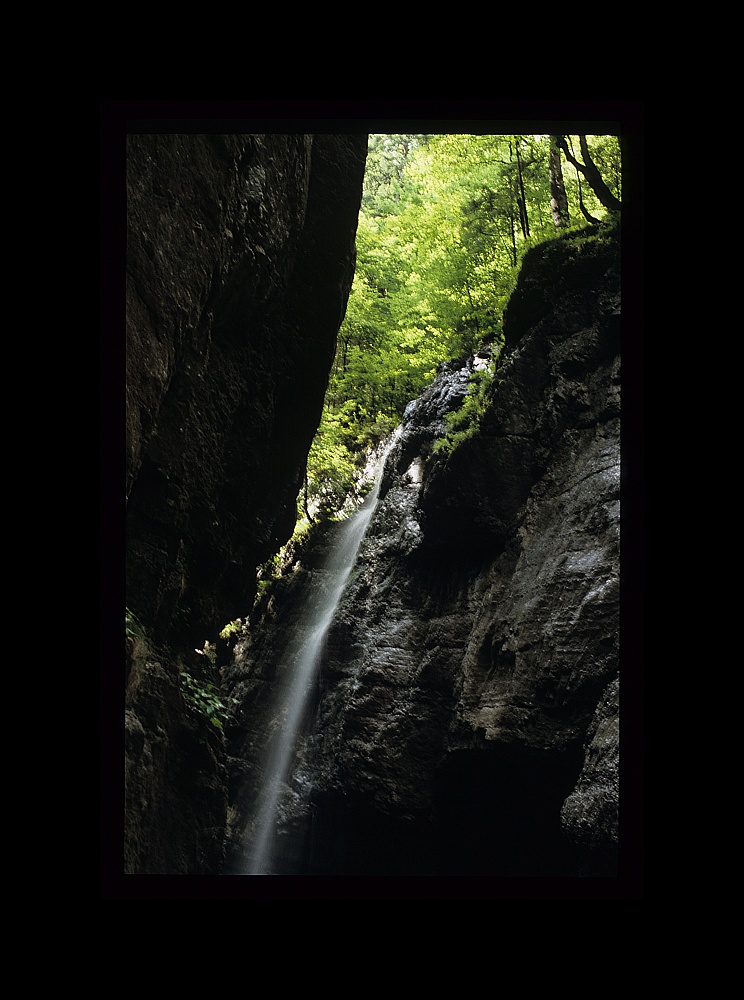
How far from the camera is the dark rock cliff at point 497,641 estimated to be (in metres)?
6.98

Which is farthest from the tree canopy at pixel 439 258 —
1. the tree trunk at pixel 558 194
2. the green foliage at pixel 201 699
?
the green foliage at pixel 201 699

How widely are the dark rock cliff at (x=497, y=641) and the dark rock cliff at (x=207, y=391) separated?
6.82 ft

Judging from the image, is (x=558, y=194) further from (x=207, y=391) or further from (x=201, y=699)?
A: (x=201, y=699)

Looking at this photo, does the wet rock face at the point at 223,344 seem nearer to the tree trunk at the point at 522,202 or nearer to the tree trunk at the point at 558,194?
the tree trunk at the point at 558,194

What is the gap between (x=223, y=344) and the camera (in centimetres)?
779

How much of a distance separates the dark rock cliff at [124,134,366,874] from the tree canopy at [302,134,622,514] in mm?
3115

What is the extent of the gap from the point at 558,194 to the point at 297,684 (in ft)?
27.9

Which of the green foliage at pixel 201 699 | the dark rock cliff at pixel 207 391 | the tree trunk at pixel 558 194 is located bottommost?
the green foliage at pixel 201 699

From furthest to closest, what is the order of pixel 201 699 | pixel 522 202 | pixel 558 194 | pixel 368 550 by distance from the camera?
1. pixel 368 550
2. pixel 522 202
3. pixel 558 194
4. pixel 201 699

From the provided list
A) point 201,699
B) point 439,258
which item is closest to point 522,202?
point 439,258

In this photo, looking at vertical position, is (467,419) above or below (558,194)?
below

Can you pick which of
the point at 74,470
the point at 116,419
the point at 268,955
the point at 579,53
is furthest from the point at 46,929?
the point at 579,53

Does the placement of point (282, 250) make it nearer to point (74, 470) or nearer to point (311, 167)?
point (311, 167)

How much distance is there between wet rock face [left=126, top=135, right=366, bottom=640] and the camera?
4.70m
